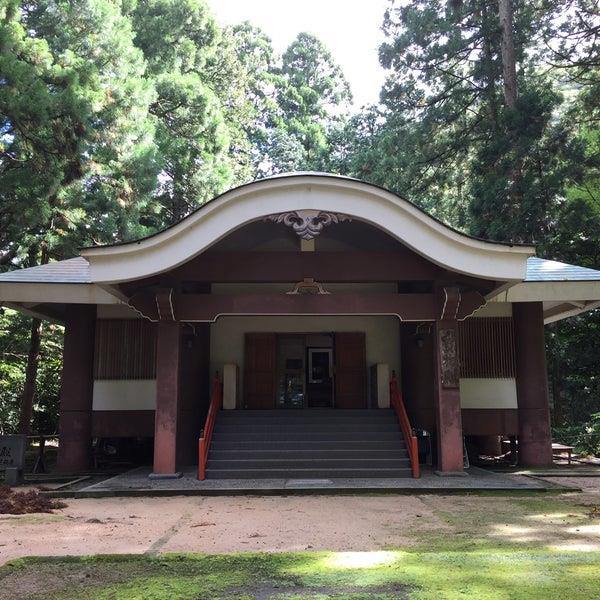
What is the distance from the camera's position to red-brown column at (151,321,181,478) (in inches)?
387

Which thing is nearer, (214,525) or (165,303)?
(214,525)

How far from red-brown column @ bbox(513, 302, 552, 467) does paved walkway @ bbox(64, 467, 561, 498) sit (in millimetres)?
1989

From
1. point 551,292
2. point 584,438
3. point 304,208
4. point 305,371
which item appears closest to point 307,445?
point 305,371

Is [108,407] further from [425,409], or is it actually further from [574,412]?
[574,412]

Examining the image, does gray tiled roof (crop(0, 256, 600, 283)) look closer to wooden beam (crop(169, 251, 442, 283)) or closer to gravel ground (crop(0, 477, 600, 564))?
wooden beam (crop(169, 251, 442, 283))

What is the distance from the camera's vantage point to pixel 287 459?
10.5 meters

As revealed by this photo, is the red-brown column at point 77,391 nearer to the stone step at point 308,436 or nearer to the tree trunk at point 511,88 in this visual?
the stone step at point 308,436

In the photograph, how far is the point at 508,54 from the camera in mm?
19703

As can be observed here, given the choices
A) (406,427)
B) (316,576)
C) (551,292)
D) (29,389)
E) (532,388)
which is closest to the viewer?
(316,576)

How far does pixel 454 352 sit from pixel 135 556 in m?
6.70

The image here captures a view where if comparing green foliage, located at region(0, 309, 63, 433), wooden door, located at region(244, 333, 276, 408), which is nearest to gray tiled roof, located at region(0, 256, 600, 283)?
wooden door, located at region(244, 333, 276, 408)

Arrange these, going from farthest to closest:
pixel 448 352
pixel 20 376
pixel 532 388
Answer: pixel 20 376, pixel 532 388, pixel 448 352

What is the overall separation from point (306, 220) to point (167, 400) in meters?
3.83

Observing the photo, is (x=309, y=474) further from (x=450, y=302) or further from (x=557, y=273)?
(x=557, y=273)
